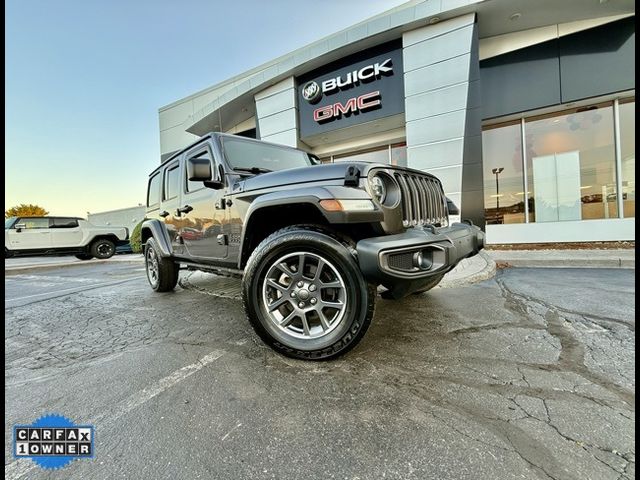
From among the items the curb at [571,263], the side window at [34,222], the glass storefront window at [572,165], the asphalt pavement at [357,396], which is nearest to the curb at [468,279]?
the asphalt pavement at [357,396]

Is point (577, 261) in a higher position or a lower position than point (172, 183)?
lower

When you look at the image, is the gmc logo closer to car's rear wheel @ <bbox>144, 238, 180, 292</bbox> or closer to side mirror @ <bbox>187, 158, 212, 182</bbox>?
car's rear wheel @ <bbox>144, 238, 180, 292</bbox>

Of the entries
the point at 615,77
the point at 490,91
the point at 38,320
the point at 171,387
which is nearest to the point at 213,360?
the point at 171,387

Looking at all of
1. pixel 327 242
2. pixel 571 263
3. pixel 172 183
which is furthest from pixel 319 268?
pixel 571 263

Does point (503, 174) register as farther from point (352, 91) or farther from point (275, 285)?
point (275, 285)

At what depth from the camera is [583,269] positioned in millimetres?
5559

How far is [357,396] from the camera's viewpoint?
175 centimetres

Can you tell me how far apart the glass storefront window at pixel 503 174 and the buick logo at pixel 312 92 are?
18.7ft

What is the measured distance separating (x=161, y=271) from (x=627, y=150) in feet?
40.1

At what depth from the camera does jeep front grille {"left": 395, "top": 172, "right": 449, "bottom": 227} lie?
241 cm

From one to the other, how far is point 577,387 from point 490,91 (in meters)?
9.82

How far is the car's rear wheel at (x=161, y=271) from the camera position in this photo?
469 cm

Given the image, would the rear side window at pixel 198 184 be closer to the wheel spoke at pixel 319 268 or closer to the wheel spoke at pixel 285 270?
the wheel spoke at pixel 285 270

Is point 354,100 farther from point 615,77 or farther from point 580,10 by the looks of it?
point 615,77
